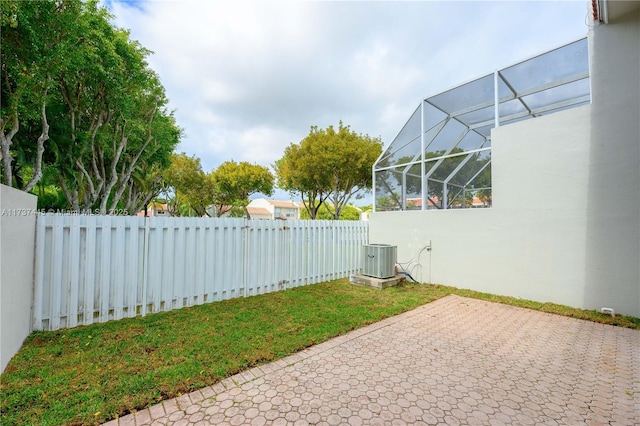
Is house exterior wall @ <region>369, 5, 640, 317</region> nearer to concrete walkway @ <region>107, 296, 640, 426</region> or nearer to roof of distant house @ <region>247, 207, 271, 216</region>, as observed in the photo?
concrete walkway @ <region>107, 296, 640, 426</region>

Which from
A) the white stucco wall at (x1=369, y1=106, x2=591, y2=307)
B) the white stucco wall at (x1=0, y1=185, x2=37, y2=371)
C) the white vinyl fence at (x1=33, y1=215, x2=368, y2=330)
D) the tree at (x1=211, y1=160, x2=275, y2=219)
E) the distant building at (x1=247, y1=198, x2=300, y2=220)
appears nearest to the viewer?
the white stucco wall at (x1=0, y1=185, x2=37, y2=371)

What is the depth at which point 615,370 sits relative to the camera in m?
2.95

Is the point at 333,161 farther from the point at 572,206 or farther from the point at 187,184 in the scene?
the point at 187,184

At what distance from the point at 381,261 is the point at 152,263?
4.80 meters

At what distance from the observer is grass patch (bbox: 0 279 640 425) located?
219cm

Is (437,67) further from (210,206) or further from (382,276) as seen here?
(210,206)

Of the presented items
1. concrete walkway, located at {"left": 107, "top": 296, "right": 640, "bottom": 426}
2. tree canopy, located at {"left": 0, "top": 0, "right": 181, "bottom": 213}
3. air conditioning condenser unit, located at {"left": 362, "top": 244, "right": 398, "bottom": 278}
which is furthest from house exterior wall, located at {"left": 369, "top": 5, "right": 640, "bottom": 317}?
tree canopy, located at {"left": 0, "top": 0, "right": 181, "bottom": 213}

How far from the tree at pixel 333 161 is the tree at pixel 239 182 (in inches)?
294

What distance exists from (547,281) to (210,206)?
24882 mm

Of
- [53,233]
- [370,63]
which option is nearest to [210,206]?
[370,63]

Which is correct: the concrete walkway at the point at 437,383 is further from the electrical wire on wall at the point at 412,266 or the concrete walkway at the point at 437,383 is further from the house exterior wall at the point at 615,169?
the electrical wire on wall at the point at 412,266

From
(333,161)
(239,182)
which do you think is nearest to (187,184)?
(239,182)

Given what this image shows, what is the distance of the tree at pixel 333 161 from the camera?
48.4 feet

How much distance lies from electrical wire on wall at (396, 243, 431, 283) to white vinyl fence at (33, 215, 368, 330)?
2580 millimetres
